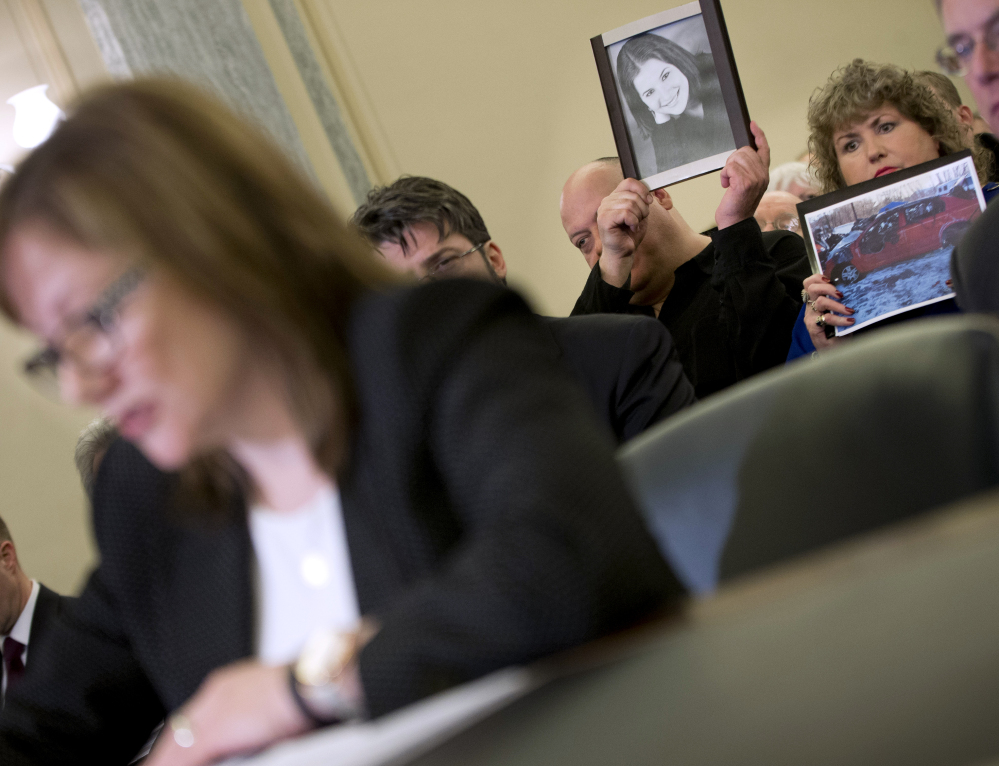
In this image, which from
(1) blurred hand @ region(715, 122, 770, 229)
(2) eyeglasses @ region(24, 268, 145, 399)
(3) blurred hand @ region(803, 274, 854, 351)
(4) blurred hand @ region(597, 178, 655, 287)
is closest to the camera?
(2) eyeglasses @ region(24, 268, 145, 399)

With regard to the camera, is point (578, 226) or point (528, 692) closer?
point (528, 692)

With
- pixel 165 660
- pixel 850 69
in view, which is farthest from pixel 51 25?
pixel 165 660

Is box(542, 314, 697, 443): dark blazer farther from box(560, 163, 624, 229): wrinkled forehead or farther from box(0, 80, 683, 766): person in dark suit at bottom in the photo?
box(560, 163, 624, 229): wrinkled forehead

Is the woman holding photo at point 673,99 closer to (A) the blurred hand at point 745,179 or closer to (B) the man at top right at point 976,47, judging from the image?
(A) the blurred hand at point 745,179

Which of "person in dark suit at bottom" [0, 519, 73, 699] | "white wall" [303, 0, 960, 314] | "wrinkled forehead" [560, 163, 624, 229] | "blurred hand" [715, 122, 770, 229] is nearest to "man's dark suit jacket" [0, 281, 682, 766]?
"blurred hand" [715, 122, 770, 229]

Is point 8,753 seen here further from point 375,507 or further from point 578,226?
point 578,226

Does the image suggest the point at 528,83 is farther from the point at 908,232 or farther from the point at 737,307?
the point at 908,232

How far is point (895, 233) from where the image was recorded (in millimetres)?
1636

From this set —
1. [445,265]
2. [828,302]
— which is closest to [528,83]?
[445,265]

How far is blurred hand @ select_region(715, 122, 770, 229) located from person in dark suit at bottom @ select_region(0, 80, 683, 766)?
1291 mm

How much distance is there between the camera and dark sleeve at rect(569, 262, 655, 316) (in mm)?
2404

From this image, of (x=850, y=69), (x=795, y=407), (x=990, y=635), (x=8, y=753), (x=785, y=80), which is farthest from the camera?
(x=785, y=80)

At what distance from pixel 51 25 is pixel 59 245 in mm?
2744

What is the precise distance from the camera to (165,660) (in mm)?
913
